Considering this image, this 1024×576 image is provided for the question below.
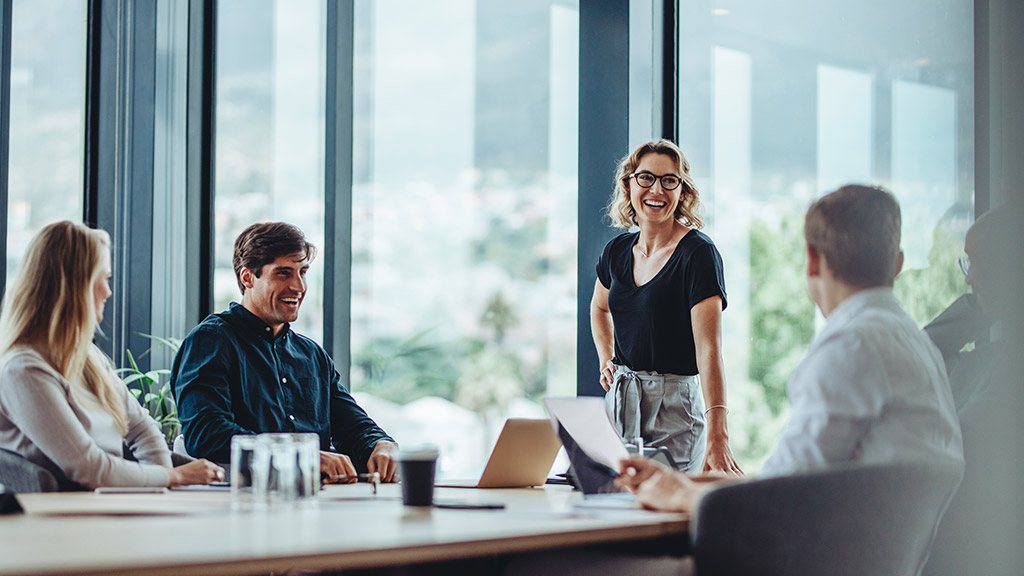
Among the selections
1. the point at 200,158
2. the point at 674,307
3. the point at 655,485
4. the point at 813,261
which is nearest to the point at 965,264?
the point at 674,307

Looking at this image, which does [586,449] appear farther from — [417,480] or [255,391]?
[255,391]

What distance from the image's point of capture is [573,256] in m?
4.27

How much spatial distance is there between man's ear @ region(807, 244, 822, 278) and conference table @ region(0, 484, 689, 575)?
52 cm

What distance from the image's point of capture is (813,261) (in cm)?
182

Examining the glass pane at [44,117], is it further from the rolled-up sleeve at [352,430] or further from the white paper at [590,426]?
the white paper at [590,426]

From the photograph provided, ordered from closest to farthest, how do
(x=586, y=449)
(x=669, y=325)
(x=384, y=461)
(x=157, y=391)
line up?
(x=586, y=449) < (x=384, y=461) < (x=669, y=325) < (x=157, y=391)

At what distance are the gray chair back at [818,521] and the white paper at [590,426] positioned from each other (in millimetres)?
501

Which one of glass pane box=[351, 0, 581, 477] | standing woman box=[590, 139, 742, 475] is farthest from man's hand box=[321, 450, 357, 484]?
glass pane box=[351, 0, 581, 477]

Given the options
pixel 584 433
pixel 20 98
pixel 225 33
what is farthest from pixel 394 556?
pixel 225 33

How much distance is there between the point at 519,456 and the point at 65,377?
1014 millimetres

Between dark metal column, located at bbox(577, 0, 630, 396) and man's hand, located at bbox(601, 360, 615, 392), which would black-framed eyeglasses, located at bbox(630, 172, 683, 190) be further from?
dark metal column, located at bbox(577, 0, 630, 396)

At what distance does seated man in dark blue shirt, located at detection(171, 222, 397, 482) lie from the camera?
273 cm

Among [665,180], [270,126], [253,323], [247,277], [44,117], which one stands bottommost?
[253,323]

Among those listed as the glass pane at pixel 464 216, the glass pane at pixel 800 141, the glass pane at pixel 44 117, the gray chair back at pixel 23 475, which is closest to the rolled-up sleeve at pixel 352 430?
the gray chair back at pixel 23 475
